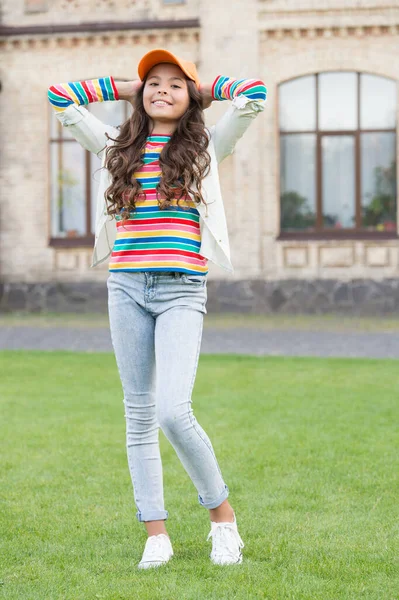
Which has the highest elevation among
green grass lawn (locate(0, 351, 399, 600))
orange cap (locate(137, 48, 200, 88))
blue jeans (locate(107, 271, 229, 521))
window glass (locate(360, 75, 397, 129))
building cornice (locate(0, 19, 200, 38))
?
building cornice (locate(0, 19, 200, 38))

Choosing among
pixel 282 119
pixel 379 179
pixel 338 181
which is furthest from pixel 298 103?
pixel 379 179

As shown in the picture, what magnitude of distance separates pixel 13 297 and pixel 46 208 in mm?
1950

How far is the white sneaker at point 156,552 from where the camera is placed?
446 cm

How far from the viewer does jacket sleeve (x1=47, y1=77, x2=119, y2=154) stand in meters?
4.67

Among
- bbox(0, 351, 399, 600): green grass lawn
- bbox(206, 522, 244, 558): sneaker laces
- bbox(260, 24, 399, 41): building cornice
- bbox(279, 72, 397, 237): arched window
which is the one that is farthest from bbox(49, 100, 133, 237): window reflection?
bbox(206, 522, 244, 558): sneaker laces

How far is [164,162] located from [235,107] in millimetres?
380

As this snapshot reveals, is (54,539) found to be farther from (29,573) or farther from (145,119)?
(145,119)

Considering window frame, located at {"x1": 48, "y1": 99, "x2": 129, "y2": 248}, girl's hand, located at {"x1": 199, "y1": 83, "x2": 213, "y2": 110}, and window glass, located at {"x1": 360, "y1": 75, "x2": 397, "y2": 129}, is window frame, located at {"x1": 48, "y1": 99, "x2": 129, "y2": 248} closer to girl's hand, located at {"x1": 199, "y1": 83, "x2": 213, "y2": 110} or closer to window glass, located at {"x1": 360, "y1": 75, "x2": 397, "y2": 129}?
window glass, located at {"x1": 360, "y1": 75, "x2": 397, "y2": 129}

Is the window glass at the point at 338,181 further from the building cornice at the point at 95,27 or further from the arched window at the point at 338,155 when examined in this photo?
the building cornice at the point at 95,27

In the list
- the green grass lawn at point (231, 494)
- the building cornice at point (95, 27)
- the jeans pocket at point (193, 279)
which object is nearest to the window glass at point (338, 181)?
the building cornice at point (95, 27)

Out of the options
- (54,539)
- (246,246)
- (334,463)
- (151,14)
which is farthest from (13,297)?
(54,539)

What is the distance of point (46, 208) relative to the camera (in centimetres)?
2223

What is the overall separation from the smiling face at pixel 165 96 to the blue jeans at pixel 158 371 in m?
0.68

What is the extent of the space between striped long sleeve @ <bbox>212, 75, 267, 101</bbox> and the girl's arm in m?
0.35
